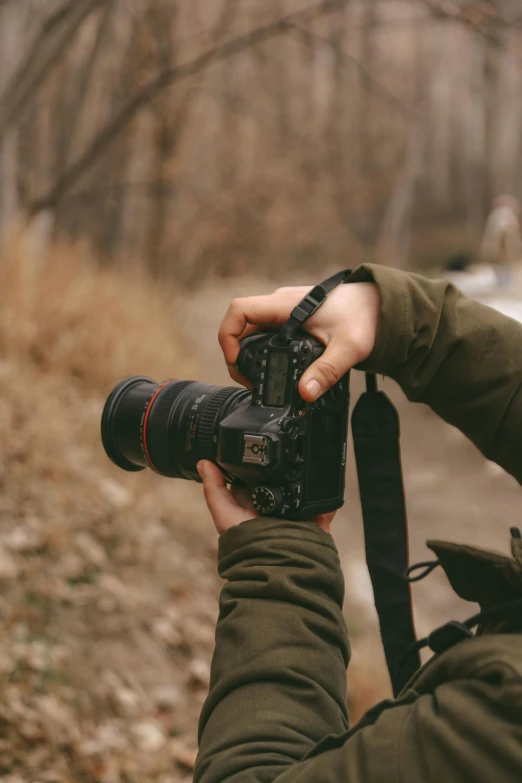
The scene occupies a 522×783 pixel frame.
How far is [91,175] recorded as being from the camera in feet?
27.0

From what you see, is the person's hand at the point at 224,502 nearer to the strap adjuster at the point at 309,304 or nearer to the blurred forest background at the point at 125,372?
the strap adjuster at the point at 309,304

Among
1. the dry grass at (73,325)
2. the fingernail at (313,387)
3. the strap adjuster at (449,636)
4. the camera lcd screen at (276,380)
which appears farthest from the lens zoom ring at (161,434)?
the dry grass at (73,325)

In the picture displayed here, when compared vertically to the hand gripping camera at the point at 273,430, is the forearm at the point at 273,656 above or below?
below

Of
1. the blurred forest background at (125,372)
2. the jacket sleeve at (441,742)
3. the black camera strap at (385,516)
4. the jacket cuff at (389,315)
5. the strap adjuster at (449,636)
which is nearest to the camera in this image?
the jacket sleeve at (441,742)

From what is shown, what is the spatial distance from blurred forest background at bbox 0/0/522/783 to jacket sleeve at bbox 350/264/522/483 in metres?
1.58

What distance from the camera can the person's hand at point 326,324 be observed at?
1202 mm

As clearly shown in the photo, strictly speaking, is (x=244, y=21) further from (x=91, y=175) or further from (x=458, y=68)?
(x=458, y=68)

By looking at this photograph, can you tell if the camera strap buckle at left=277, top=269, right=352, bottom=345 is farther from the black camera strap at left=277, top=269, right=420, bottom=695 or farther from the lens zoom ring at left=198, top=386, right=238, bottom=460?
the lens zoom ring at left=198, top=386, right=238, bottom=460

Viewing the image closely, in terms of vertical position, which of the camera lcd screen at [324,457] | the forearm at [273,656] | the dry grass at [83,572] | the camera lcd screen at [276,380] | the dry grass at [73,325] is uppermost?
the camera lcd screen at [276,380]

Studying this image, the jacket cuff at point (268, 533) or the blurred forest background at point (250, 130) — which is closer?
the jacket cuff at point (268, 533)

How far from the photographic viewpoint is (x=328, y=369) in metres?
1.20

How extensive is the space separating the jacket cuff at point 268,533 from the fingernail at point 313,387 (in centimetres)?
18

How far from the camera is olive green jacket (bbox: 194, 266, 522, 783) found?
2.60ft

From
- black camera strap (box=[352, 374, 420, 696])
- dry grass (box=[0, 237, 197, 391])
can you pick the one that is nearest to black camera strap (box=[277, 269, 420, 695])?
black camera strap (box=[352, 374, 420, 696])
